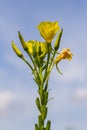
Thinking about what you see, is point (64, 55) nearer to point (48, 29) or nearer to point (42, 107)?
point (48, 29)

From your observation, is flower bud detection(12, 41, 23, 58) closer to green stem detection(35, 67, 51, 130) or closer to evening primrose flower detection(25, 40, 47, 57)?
evening primrose flower detection(25, 40, 47, 57)

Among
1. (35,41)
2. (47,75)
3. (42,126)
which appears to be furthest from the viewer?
(35,41)

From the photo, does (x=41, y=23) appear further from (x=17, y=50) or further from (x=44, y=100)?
(x=44, y=100)

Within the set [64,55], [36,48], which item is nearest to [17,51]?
[36,48]

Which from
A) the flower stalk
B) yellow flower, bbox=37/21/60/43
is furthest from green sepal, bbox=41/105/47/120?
yellow flower, bbox=37/21/60/43

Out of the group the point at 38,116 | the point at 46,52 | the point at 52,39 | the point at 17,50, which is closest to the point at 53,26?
the point at 52,39

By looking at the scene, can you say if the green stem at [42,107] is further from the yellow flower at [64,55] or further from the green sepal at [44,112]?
the yellow flower at [64,55]

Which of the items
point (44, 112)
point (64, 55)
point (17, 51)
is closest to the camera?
point (44, 112)
